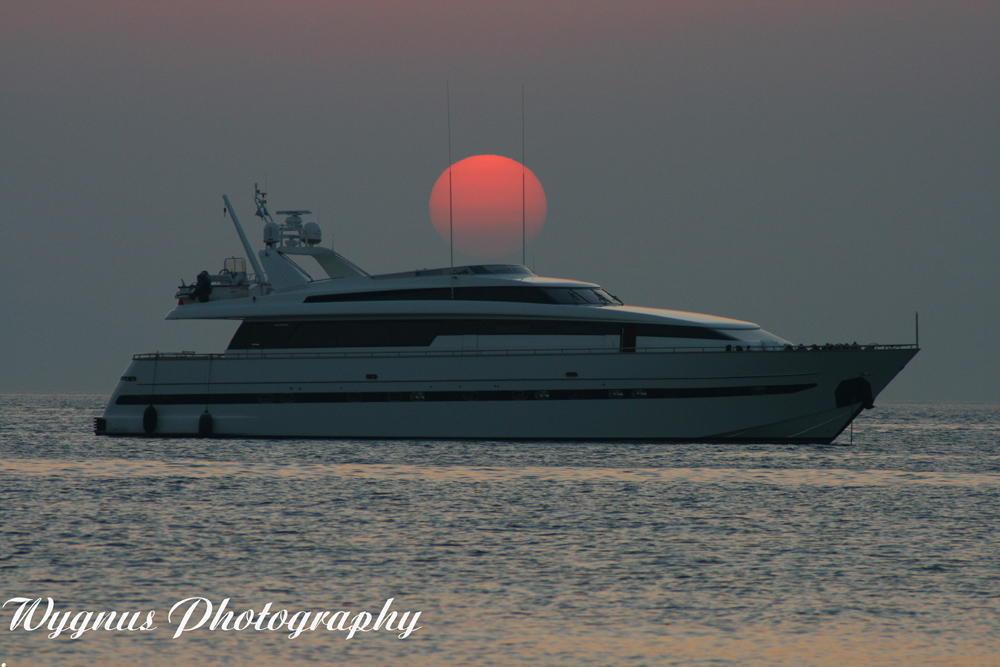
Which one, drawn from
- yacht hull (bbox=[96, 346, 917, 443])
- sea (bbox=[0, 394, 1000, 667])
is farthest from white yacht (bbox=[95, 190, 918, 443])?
sea (bbox=[0, 394, 1000, 667])

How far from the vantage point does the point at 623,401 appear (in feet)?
107

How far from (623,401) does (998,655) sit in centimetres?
2114

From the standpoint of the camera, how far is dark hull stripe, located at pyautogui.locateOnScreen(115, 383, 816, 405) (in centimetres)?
3241

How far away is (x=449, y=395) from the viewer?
3434cm

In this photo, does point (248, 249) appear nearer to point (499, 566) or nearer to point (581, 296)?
point (581, 296)

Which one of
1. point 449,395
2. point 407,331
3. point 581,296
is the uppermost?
point 581,296

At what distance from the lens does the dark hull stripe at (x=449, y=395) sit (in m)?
32.4

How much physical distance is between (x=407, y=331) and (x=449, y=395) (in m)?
2.63

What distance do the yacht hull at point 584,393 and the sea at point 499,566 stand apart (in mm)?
1572

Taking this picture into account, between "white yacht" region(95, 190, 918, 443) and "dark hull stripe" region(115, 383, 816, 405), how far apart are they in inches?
1.7

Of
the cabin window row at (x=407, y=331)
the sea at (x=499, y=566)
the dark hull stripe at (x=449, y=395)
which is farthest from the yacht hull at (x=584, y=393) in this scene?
the sea at (x=499, y=566)

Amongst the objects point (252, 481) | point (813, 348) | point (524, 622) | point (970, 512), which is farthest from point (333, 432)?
point (524, 622)

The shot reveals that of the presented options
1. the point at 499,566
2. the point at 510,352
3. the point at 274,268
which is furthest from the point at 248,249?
the point at 499,566

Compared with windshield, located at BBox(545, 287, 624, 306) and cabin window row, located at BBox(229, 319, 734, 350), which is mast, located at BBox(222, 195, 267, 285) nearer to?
cabin window row, located at BBox(229, 319, 734, 350)
